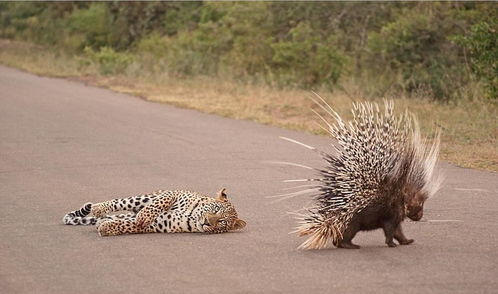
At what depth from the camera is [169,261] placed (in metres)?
7.66

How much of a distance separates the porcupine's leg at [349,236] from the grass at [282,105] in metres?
5.30

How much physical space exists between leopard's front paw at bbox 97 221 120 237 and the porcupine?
1.76 metres

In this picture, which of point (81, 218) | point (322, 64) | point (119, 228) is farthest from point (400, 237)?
point (322, 64)

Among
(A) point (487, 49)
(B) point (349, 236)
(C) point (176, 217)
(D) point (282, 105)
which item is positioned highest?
(A) point (487, 49)

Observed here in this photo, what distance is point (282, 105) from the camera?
20.1m

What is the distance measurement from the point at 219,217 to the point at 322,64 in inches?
671

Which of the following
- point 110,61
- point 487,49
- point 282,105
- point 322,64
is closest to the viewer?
point 487,49

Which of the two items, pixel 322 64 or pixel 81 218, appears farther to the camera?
pixel 322 64

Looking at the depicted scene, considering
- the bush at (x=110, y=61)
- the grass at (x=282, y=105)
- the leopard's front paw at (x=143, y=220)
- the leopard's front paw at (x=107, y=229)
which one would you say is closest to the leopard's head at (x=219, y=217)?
the leopard's front paw at (x=143, y=220)

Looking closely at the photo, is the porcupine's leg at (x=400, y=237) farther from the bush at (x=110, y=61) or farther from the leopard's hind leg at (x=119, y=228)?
the bush at (x=110, y=61)

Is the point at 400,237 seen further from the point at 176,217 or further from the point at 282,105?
the point at 282,105

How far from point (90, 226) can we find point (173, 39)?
27.8 metres

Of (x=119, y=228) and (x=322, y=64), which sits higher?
(x=322, y=64)

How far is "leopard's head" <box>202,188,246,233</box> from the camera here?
8.68 meters
